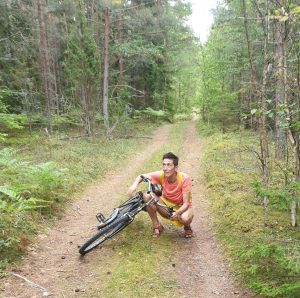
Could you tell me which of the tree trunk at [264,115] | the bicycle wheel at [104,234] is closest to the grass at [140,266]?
the bicycle wheel at [104,234]

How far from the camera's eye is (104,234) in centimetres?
543

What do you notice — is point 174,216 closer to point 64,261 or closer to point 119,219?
point 119,219

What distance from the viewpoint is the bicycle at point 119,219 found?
5238 millimetres

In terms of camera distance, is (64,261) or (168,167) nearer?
(64,261)

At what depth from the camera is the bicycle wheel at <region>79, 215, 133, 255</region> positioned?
5.19 m

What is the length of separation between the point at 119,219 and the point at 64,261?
3.61 feet

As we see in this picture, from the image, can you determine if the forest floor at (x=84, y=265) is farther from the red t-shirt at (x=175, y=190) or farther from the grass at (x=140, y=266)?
the red t-shirt at (x=175, y=190)

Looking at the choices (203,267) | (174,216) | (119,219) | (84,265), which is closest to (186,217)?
(174,216)

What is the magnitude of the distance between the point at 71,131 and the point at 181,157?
345 inches

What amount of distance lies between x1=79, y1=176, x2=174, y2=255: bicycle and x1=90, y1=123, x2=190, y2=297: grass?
0.36m

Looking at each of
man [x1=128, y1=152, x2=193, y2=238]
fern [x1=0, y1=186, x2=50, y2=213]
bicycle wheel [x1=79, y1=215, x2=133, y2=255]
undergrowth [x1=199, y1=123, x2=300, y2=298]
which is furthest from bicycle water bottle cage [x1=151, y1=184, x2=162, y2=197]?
fern [x1=0, y1=186, x2=50, y2=213]

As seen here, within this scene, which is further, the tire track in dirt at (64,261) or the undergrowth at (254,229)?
the tire track in dirt at (64,261)

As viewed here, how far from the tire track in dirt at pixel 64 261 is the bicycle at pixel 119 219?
23 cm

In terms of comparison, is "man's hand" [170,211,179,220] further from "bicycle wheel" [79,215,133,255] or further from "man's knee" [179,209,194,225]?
"bicycle wheel" [79,215,133,255]
